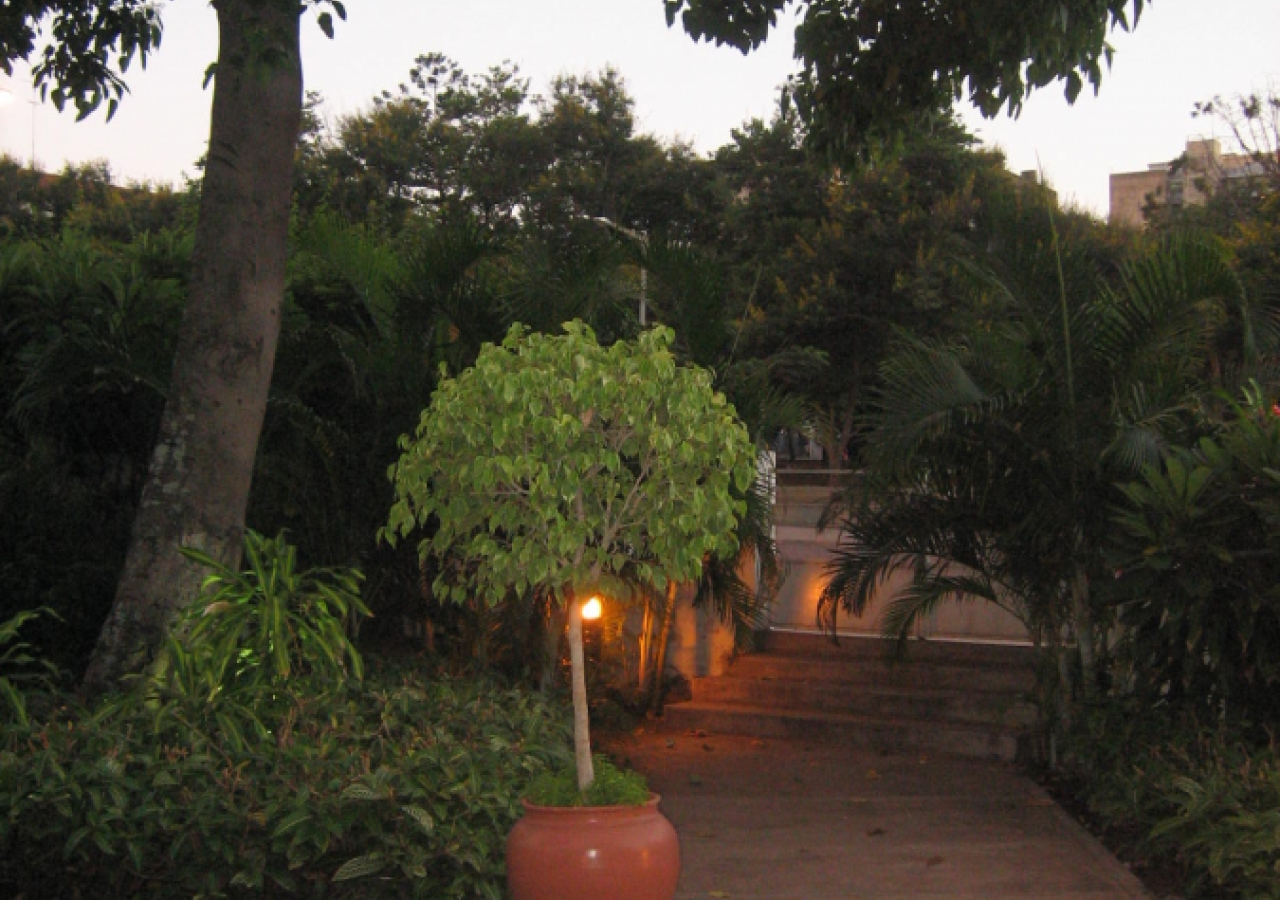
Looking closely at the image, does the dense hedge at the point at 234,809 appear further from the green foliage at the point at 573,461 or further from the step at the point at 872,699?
the step at the point at 872,699

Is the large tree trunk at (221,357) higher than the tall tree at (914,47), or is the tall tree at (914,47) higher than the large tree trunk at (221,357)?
the tall tree at (914,47)

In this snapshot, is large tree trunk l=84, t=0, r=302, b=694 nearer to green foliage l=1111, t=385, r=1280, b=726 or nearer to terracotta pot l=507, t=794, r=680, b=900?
terracotta pot l=507, t=794, r=680, b=900

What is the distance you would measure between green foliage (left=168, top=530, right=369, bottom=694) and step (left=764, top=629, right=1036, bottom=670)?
473 centimetres

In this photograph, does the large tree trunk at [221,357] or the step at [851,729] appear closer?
the large tree trunk at [221,357]

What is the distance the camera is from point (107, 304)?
8.29 m

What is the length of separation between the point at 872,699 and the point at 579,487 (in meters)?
6.13

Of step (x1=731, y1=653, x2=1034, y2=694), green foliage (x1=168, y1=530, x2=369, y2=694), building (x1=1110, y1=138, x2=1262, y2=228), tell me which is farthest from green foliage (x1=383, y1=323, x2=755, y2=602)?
building (x1=1110, y1=138, x2=1262, y2=228)

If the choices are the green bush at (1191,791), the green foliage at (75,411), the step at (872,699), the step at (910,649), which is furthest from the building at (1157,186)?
the green foliage at (75,411)

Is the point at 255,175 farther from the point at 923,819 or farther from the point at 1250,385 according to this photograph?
the point at 1250,385

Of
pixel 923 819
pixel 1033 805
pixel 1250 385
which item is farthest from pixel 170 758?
pixel 1250 385

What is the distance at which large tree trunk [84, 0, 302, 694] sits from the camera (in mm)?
6438

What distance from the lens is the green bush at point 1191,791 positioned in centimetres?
584

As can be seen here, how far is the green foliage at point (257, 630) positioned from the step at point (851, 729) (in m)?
5.01

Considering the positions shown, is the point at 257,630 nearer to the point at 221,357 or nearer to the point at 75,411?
the point at 221,357
